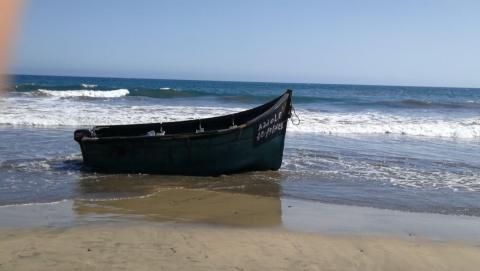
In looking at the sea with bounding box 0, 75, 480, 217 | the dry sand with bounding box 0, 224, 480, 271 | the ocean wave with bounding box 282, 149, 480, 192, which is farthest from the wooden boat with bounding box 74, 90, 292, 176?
the dry sand with bounding box 0, 224, 480, 271

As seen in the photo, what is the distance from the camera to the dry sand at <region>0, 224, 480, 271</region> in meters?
4.25

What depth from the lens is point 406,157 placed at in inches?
476

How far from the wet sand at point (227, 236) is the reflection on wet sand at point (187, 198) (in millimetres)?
15

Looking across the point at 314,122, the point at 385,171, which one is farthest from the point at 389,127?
the point at 385,171

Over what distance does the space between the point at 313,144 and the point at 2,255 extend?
34.7 ft

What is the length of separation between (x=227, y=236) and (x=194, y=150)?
4225mm

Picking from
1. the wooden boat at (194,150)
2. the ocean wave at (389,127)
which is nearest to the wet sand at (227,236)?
the wooden boat at (194,150)

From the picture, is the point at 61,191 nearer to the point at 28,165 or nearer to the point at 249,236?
the point at 28,165

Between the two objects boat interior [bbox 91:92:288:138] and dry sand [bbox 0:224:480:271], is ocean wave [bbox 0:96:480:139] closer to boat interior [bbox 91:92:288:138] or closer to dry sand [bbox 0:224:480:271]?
boat interior [bbox 91:92:288:138]

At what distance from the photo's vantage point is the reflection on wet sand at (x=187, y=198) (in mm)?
6312

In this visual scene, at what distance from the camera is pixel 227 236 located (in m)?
5.26

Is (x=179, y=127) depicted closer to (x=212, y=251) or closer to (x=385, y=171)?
(x=385, y=171)

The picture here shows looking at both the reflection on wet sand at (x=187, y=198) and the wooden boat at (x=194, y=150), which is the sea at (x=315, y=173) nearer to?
the reflection on wet sand at (x=187, y=198)

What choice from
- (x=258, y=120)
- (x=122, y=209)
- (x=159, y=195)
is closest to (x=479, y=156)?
(x=258, y=120)
